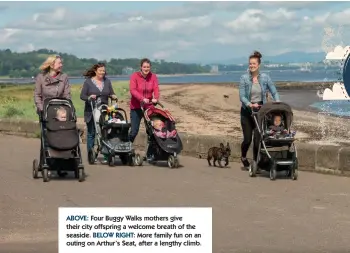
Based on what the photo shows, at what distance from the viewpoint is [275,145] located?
1248cm

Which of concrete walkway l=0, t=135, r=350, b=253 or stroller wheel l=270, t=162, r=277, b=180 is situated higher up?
stroller wheel l=270, t=162, r=277, b=180

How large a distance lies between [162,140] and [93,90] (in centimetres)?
157

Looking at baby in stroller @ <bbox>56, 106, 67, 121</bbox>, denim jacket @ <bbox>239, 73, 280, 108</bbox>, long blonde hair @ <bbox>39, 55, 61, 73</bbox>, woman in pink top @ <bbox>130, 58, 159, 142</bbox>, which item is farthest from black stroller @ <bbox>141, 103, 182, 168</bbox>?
long blonde hair @ <bbox>39, 55, 61, 73</bbox>

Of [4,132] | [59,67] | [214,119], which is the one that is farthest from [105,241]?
[214,119]

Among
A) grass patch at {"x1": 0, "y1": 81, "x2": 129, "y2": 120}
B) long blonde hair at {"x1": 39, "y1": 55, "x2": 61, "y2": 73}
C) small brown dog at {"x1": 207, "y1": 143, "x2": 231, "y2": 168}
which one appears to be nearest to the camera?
long blonde hair at {"x1": 39, "y1": 55, "x2": 61, "y2": 73}

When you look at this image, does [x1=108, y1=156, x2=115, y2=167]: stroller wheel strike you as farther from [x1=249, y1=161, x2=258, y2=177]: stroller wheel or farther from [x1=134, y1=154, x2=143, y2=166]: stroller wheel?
[x1=249, y1=161, x2=258, y2=177]: stroller wheel

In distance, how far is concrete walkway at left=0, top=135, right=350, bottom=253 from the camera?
7.59 metres

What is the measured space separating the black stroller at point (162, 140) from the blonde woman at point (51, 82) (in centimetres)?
194

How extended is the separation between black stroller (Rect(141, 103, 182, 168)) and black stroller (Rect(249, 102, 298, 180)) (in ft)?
5.69

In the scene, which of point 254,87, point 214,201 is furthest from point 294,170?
point 214,201

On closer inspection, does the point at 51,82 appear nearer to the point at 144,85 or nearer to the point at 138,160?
the point at 144,85

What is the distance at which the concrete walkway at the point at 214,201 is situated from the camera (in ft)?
24.9

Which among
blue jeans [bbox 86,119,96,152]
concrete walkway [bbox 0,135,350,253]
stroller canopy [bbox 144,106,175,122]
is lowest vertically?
concrete walkway [bbox 0,135,350,253]

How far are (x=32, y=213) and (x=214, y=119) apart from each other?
25694mm
